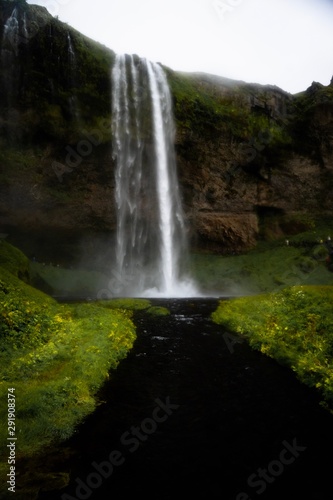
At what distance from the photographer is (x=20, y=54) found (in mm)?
34438

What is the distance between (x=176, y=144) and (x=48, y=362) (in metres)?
35.8

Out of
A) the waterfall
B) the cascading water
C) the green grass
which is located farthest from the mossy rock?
the waterfall

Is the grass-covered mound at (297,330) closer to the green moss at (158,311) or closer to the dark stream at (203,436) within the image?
the dark stream at (203,436)

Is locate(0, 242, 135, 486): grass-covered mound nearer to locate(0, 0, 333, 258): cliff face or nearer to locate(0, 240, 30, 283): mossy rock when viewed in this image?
locate(0, 240, 30, 283): mossy rock

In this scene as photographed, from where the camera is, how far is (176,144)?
1641 inches

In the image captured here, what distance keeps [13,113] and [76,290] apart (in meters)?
20.9

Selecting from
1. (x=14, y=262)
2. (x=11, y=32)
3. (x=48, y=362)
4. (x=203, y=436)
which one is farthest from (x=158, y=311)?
(x=11, y=32)

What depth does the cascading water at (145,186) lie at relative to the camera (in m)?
38.9

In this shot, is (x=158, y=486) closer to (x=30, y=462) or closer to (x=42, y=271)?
(x=30, y=462)

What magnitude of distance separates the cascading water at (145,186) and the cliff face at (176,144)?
1.43 meters

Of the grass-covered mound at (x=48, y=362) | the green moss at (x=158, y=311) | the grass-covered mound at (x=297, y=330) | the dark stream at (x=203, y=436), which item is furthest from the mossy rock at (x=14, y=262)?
the grass-covered mound at (x=297, y=330)

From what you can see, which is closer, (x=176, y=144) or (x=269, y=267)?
(x=176, y=144)

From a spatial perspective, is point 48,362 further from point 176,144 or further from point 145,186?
point 176,144

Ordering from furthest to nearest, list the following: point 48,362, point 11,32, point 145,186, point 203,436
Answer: point 145,186
point 11,32
point 48,362
point 203,436
